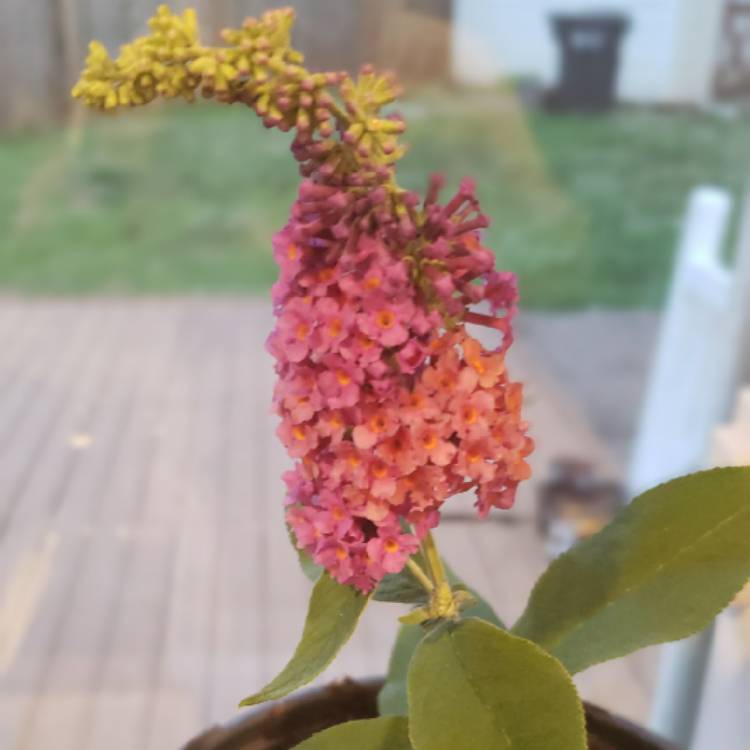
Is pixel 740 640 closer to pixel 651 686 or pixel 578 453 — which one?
pixel 651 686

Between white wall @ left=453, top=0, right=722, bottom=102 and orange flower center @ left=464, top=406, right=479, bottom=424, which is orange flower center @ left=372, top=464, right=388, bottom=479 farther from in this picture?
white wall @ left=453, top=0, right=722, bottom=102

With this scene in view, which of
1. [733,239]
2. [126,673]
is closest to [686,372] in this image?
[733,239]

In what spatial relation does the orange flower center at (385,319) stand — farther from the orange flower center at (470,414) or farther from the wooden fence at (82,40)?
the wooden fence at (82,40)

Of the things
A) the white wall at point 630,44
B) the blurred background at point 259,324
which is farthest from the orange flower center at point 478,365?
the white wall at point 630,44

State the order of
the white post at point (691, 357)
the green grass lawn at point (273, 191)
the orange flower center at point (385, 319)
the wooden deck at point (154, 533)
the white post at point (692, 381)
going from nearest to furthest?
1. the orange flower center at point (385, 319)
2. the white post at point (692, 381)
3. the wooden deck at point (154, 533)
4. the white post at point (691, 357)
5. the green grass lawn at point (273, 191)

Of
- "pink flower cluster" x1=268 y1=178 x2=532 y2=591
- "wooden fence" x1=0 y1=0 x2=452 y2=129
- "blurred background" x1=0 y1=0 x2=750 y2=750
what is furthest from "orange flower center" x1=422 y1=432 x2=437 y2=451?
"wooden fence" x1=0 y1=0 x2=452 y2=129

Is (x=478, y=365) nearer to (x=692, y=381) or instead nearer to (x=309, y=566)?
(x=309, y=566)

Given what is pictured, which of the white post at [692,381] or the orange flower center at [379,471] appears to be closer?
the orange flower center at [379,471]
